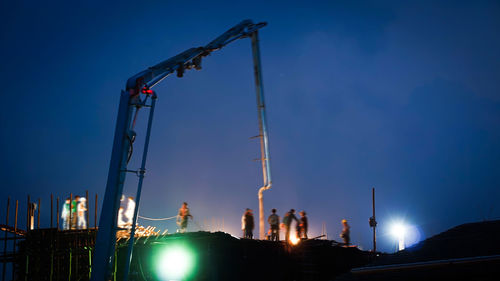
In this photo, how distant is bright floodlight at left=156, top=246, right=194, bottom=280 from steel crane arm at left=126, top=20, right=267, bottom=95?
8754 mm

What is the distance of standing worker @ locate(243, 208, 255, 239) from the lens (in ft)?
70.5

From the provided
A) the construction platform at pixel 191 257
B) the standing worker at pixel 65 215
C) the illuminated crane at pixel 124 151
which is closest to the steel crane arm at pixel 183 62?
the illuminated crane at pixel 124 151

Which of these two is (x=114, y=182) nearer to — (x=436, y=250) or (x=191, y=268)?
(x=191, y=268)

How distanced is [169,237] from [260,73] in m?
9.61

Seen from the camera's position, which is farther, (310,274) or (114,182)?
(310,274)

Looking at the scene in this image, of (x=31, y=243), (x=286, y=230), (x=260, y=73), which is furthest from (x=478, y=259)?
(x=31, y=243)

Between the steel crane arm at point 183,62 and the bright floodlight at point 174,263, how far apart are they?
8.75 m

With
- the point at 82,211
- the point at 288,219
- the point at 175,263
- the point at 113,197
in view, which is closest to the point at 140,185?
the point at 113,197

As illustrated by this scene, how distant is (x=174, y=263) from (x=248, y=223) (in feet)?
14.8

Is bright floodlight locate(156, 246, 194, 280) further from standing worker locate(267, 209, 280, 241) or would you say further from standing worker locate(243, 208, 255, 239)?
standing worker locate(267, 209, 280, 241)

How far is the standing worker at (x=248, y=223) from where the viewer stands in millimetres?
21500

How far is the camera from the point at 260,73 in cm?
2177

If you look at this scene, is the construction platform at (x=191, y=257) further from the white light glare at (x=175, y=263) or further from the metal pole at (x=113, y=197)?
the metal pole at (x=113, y=197)

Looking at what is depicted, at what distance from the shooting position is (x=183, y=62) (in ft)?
50.7
